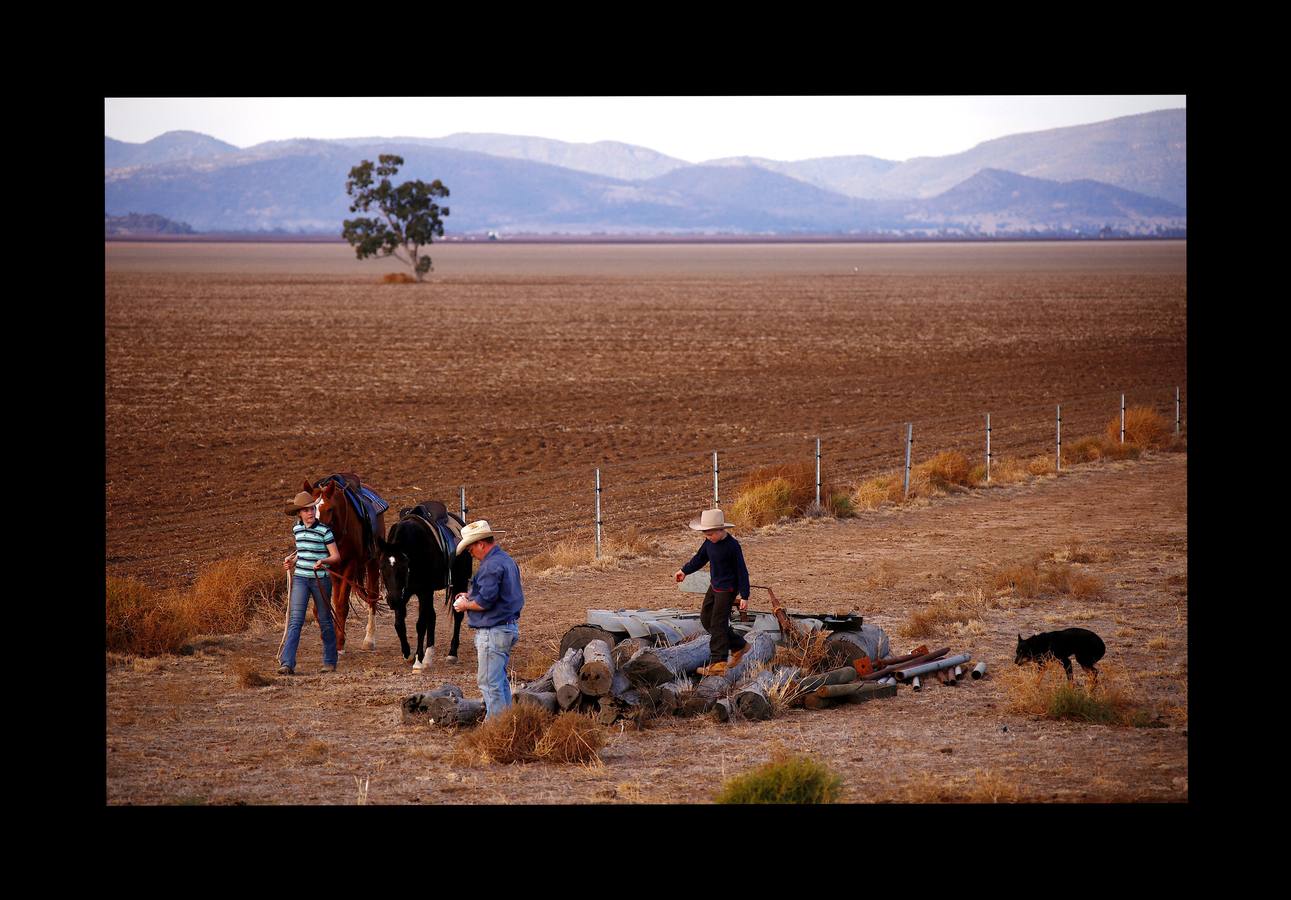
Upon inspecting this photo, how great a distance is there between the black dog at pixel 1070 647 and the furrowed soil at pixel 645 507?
1.65ft

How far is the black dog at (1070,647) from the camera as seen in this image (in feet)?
38.0

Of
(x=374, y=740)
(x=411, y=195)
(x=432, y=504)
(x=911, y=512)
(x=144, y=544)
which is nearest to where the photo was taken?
(x=374, y=740)

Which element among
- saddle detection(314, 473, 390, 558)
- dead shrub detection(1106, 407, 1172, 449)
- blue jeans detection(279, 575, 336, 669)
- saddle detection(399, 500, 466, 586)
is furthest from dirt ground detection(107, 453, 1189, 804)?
dead shrub detection(1106, 407, 1172, 449)

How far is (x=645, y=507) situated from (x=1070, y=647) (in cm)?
1038

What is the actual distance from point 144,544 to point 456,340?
34.7m

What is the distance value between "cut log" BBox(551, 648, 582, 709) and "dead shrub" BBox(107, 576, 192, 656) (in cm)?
432

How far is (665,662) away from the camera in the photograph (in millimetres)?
11305

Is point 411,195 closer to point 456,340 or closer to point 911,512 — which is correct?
point 456,340

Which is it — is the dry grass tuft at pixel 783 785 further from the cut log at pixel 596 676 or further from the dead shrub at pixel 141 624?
the dead shrub at pixel 141 624

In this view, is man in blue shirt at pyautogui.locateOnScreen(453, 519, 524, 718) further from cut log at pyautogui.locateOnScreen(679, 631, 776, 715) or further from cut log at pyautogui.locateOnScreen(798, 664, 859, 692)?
cut log at pyautogui.locateOnScreen(798, 664, 859, 692)

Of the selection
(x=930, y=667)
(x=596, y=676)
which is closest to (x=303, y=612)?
(x=596, y=676)

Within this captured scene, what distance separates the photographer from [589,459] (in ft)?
86.2

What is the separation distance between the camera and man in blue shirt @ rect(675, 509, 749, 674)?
11.4 metres

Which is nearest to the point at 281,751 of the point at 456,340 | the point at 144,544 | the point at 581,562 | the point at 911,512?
the point at 581,562
